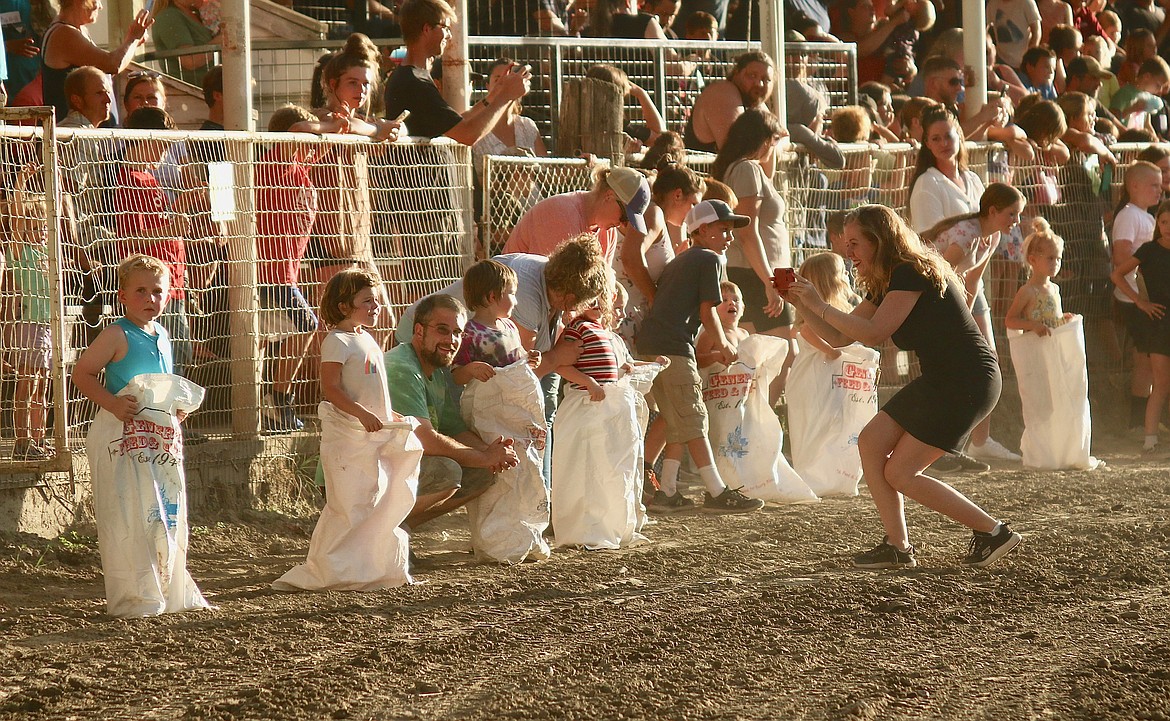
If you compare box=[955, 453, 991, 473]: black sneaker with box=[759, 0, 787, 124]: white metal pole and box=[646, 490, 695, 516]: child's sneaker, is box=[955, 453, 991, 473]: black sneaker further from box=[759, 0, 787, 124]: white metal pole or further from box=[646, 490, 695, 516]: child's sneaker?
box=[759, 0, 787, 124]: white metal pole

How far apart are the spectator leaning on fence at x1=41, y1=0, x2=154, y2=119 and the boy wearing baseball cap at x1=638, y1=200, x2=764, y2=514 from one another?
10.5 ft

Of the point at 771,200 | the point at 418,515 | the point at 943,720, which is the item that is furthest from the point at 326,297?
the point at 771,200

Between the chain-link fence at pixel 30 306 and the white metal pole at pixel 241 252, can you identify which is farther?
the white metal pole at pixel 241 252

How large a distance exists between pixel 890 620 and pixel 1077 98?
792 cm

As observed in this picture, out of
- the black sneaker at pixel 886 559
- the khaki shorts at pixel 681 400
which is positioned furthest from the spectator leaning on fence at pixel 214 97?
the black sneaker at pixel 886 559

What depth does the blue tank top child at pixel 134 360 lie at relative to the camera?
634 cm

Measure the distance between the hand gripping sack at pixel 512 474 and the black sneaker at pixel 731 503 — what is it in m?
1.68

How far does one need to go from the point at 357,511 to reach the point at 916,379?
2.49m

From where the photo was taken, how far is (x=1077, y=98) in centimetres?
1283

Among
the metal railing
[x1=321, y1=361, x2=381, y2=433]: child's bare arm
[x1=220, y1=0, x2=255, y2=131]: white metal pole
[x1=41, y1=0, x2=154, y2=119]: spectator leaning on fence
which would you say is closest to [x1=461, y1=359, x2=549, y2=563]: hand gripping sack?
[x1=321, y1=361, x2=381, y2=433]: child's bare arm

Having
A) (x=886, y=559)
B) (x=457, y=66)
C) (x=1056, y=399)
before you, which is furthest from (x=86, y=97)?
(x=1056, y=399)

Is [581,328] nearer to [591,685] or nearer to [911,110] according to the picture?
[591,685]

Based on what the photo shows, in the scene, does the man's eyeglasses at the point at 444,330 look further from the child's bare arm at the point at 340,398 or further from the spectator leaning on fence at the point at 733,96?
the spectator leaning on fence at the point at 733,96

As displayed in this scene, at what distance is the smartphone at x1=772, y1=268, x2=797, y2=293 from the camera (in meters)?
6.88
